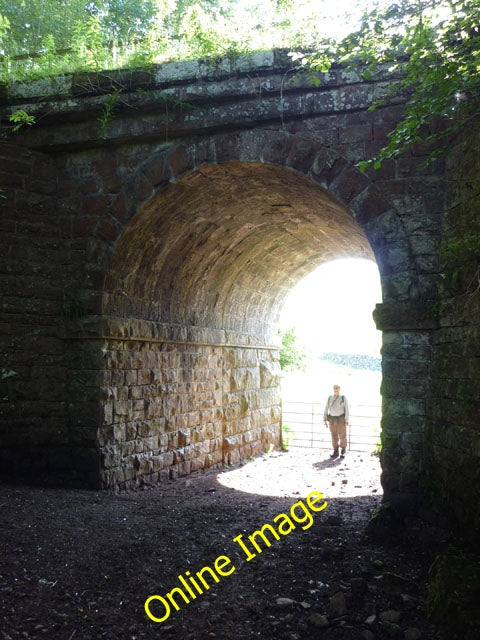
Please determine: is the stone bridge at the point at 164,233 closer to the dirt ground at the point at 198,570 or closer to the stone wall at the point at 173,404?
the stone wall at the point at 173,404

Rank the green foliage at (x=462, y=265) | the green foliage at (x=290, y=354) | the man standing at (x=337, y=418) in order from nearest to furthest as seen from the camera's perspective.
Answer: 1. the green foliage at (x=462, y=265)
2. the man standing at (x=337, y=418)
3. the green foliage at (x=290, y=354)

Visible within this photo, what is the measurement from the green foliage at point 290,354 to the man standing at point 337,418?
5.45 m

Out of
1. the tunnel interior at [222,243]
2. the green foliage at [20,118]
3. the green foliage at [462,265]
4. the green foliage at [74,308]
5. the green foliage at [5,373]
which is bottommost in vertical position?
the green foliage at [5,373]

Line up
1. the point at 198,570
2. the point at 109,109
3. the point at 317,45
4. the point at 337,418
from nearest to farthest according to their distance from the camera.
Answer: the point at 198,570
the point at 317,45
the point at 109,109
the point at 337,418

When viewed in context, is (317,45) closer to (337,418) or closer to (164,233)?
(164,233)

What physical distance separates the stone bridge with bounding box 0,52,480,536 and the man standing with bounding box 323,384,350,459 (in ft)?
12.6

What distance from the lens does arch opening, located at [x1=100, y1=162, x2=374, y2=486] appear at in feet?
22.5

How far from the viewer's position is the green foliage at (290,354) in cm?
1677

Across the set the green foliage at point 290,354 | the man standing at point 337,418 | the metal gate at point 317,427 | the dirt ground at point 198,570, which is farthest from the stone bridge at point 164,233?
the green foliage at point 290,354

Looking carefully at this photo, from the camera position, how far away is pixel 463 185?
5.14 meters

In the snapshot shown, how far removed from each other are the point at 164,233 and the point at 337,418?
18.8 ft

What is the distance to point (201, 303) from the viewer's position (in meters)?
8.82

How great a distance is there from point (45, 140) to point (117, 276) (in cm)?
185

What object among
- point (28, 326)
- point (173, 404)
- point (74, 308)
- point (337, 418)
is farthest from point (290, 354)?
point (28, 326)
